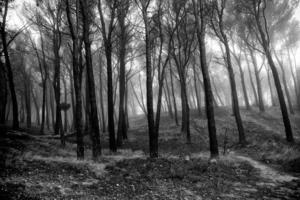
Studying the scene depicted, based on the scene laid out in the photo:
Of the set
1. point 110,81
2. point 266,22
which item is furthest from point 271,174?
point 266,22

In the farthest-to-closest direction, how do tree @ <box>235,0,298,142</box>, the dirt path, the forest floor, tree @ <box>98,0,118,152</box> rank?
tree @ <box>235,0,298,142</box>
tree @ <box>98,0,118,152</box>
the dirt path
the forest floor

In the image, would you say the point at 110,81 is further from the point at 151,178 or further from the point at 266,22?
the point at 266,22

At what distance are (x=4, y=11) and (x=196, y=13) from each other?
47.0 ft

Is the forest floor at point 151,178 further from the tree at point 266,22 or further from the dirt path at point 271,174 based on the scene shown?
the tree at point 266,22

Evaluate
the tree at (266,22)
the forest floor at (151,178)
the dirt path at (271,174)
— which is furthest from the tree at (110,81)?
the tree at (266,22)

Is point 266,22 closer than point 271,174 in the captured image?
No

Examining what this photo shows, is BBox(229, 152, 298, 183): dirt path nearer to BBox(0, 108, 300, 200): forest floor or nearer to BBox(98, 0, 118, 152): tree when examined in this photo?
BBox(0, 108, 300, 200): forest floor

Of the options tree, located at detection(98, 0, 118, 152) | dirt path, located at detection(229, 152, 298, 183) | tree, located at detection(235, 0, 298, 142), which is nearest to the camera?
dirt path, located at detection(229, 152, 298, 183)

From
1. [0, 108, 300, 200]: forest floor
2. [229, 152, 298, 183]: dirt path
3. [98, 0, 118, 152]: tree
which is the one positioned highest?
[98, 0, 118, 152]: tree

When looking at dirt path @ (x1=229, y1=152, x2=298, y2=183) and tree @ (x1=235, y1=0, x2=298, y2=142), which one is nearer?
dirt path @ (x1=229, y1=152, x2=298, y2=183)

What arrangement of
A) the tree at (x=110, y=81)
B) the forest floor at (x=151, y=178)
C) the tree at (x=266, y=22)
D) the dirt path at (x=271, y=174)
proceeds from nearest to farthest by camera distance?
the forest floor at (x=151, y=178), the dirt path at (x=271, y=174), the tree at (x=110, y=81), the tree at (x=266, y=22)

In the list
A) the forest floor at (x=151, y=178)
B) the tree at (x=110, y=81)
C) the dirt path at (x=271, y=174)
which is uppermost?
the tree at (x=110, y=81)

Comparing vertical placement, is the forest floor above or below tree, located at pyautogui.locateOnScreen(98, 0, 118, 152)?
below

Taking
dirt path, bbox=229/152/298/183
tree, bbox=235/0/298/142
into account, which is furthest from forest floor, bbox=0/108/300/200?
tree, bbox=235/0/298/142
